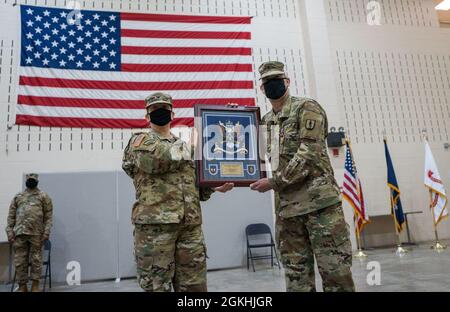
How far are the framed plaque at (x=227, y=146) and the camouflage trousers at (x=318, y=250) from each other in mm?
371

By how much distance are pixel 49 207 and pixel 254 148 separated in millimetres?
3737

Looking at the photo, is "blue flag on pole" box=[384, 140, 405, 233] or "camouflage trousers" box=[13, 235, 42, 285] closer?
"camouflage trousers" box=[13, 235, 42, 285]

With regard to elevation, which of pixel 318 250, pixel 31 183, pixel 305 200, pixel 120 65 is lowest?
pixel 318 250

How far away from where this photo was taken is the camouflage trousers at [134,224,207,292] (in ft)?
6.22

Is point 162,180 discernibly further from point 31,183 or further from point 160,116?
point 31,183

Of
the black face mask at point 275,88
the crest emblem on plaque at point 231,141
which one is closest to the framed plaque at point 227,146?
the crest emblem on plaque at point 231,141

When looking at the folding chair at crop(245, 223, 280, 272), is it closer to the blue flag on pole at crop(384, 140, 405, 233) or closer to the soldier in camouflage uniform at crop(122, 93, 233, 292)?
the blue flag on pole at crop(384, 140, 405, 233)

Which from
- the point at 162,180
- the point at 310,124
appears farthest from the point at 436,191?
the point at 162,180

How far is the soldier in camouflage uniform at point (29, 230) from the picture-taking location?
450cm

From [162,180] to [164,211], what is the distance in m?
0.19

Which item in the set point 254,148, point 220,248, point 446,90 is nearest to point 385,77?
point 446,90

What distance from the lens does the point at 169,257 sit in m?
1.92

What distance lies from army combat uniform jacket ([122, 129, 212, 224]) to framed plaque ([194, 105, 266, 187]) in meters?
0.12

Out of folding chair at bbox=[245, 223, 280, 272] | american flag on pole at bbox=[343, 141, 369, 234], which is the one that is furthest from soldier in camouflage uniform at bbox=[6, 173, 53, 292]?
american flag on pole at bbox=[343, 141, 369, 234]
